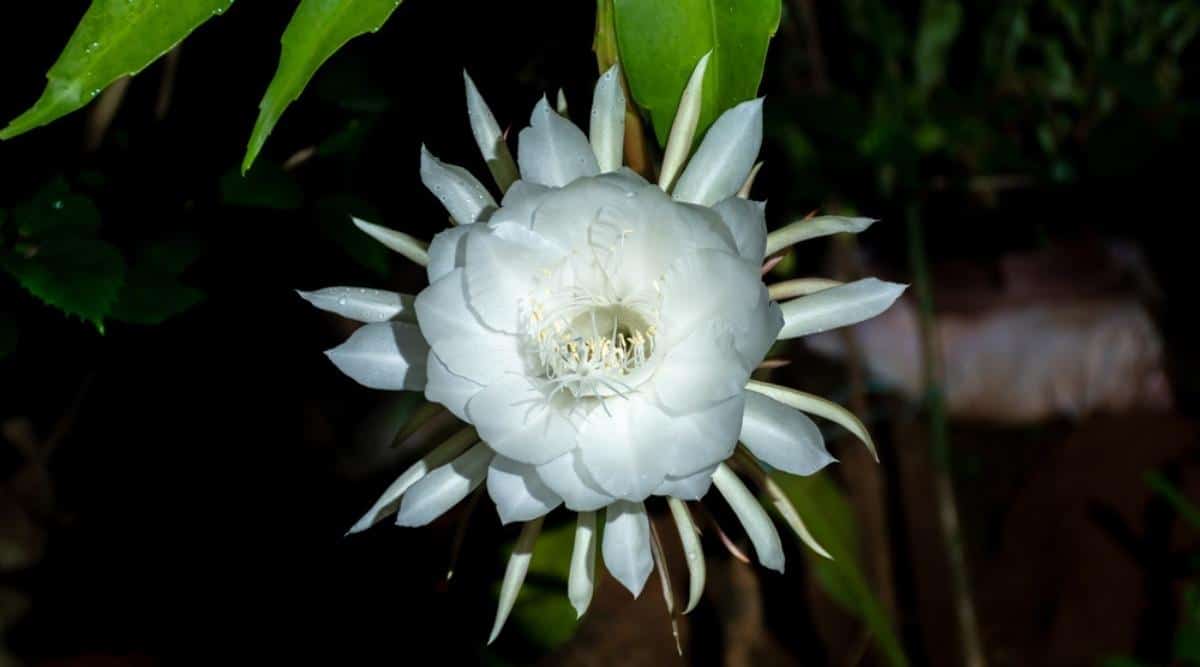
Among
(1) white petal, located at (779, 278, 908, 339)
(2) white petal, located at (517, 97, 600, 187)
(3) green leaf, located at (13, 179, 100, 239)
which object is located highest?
(3) green leaf, located at (13, 179, 100, 239)

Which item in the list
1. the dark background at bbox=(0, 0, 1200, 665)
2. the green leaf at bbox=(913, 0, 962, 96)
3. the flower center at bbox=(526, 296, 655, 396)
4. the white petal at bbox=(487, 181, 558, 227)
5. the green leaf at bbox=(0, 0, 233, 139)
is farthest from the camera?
the green leaf at bbox=(913, 0, 962, 96)

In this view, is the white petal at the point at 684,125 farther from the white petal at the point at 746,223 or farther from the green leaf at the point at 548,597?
the green leaf at the point at 548,597

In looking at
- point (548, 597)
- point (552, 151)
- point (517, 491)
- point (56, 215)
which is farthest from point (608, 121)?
point (548, 597)

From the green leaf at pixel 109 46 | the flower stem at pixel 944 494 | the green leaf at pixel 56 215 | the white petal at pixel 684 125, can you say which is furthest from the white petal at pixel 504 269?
the flower stem at pixel 944 494

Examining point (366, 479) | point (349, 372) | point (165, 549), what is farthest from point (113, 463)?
point (349, 372)

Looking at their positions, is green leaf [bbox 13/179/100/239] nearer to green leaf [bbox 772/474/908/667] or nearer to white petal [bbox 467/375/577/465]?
white petal [bbox 467/375/577/465]

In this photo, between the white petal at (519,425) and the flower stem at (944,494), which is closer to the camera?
the white petal at (519,425)

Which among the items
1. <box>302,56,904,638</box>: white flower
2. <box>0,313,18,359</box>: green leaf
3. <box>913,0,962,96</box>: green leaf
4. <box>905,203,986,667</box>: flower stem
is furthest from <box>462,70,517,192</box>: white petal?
<box>913,0,962,96</box>: green leaf
